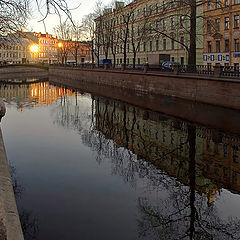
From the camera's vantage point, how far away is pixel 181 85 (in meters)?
27.0

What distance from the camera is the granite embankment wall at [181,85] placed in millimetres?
21297

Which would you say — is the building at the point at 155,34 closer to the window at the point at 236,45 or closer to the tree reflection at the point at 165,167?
the window at the point at 236,45

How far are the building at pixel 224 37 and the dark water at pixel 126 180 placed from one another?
2535 cm

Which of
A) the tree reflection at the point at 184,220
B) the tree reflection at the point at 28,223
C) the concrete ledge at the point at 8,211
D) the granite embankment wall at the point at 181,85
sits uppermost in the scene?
the granite embankment wall at the point at 181,85

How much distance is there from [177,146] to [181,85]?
13.3 m

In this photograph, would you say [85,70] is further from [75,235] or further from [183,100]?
[75,235]

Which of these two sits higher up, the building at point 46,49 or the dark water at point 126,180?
the building at point 46,49

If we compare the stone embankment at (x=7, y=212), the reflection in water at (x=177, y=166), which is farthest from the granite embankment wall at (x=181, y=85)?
the stone embankment at (x=7, y=212)

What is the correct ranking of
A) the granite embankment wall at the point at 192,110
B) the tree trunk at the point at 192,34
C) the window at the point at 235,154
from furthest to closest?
the tree trunk at the point at 192,34, the granite embankment wall at the point at 192,110, the window at the point at 235,154

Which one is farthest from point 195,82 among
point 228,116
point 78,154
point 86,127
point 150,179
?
point 150,179

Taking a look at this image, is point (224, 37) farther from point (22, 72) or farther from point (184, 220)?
point (22, 72)

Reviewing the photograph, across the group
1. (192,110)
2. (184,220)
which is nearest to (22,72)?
(192,110)

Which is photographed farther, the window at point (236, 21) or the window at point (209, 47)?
the window at point (209, 47)

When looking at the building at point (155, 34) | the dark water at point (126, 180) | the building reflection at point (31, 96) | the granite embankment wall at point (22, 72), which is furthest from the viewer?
the granite embankment wall at point (22, 72)
